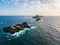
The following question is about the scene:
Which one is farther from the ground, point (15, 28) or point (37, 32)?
point (15, 28)

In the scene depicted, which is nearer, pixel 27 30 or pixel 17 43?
pixel 17 43

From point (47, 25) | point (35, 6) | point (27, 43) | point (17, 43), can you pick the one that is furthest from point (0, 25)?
point (47, 25)

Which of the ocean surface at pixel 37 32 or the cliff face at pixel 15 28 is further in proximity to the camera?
the cliff face at pixel 15 28

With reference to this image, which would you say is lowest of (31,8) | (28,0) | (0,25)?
(0,25)

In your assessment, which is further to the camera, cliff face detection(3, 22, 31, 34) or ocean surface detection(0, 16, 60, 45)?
cliff face detection(3, 22, 31, 34)

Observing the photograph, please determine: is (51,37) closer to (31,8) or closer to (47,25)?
(47,25)

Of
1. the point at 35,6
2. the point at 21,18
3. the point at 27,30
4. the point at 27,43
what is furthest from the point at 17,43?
the point at 35,6

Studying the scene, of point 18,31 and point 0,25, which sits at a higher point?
point 0,25
